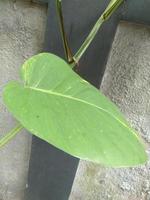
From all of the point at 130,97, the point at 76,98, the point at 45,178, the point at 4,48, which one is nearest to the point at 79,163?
the point at 45,178

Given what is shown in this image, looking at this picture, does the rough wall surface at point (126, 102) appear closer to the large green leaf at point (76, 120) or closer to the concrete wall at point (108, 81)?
the concrete wall at point (108, 81)

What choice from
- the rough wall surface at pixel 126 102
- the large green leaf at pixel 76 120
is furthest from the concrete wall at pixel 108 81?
the large green leaf at pixel 76 120

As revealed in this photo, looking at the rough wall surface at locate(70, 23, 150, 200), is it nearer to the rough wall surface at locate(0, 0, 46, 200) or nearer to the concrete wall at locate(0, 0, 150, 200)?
the concrete wall at locate(0, 0, 150, 200)

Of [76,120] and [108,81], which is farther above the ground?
[76,120]

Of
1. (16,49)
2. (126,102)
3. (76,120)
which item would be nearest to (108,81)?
(126,102)

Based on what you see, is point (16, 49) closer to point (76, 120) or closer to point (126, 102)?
point (126, 102)

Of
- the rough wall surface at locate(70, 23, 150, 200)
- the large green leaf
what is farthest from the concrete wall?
the large green leaf

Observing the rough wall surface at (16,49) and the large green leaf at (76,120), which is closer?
the large green leaf at (76,120)
